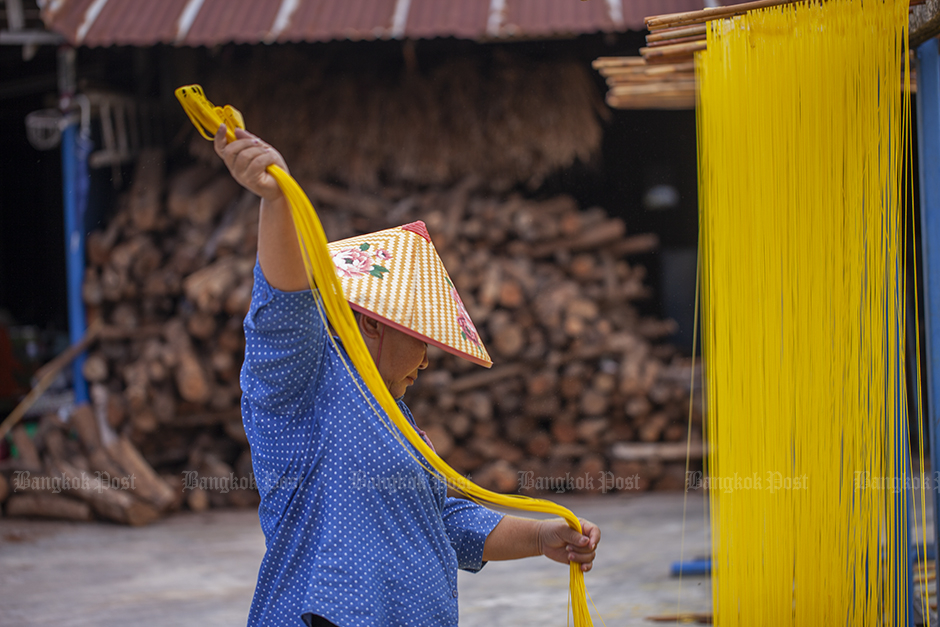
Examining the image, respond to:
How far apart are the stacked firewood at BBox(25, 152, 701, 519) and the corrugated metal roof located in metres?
1.04

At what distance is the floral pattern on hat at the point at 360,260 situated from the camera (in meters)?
1.33

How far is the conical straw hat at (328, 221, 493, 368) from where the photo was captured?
51.4 inches

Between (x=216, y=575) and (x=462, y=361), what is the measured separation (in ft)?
6.59

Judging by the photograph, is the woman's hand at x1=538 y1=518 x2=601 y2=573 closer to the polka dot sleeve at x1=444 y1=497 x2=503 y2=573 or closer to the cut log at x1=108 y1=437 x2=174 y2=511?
the polka dot sleeve at x1=444 y1=497 x2=503 y2=573

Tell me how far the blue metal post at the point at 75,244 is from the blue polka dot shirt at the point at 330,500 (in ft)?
14.5

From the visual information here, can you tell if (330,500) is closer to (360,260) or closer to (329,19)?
(360,260)

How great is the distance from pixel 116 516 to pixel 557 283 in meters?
2.98

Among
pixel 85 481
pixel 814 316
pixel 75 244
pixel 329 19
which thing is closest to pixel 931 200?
pixel 814 316

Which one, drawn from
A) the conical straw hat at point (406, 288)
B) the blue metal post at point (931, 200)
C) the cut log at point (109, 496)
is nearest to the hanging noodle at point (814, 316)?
the blue metal post at point (931, 200)

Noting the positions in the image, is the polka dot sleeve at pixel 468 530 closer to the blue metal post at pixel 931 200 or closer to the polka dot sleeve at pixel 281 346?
the polka dot sleeve at pixel 281 346

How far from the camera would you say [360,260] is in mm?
1358

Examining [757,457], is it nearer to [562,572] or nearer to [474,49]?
[562,572]

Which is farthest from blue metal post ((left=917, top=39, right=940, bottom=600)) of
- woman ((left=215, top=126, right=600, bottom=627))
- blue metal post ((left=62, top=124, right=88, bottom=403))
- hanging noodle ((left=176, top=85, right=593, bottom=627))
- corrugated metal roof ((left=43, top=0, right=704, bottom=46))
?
blue metal post ((left=62, top=124, right=88, bottom=403))

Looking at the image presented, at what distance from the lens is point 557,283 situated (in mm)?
5016
